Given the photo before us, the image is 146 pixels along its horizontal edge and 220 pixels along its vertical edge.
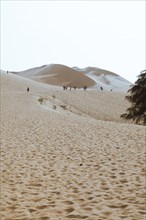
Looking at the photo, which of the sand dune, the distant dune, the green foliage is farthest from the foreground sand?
the sand dune

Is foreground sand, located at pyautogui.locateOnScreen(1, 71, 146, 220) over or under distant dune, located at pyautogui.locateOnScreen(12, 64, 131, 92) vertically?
under

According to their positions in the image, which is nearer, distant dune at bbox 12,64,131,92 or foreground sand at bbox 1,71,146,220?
foreground sand at bbox 1,71,146,220

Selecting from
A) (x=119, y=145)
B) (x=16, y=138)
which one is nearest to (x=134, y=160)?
(x=119, y=145)

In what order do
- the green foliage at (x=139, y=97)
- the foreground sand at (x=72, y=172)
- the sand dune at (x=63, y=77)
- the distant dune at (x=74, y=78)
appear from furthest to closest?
the sand dune at (x=63, y=77) → the distant dune at (x=74, y=78) → the green foliage at (x=139, y=97) → the foreground sand at (x=72, y=172)

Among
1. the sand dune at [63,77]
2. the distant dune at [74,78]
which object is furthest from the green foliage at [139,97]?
the sand dune at [63,77]

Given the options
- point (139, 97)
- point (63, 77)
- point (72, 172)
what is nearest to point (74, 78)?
point (63, 77)

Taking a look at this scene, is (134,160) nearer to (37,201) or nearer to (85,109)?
(37,201)

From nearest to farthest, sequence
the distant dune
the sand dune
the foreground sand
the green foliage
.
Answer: the foreground sand → the green foliage → the distant dune → the sand dune

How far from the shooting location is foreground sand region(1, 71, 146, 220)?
20.8 ft

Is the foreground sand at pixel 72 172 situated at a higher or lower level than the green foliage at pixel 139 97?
lower

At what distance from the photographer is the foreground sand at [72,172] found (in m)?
6.33

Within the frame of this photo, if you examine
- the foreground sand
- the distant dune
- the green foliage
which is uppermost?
the distant dune

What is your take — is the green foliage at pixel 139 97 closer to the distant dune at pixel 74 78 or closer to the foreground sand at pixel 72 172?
the foreground sand at pixel 72 172

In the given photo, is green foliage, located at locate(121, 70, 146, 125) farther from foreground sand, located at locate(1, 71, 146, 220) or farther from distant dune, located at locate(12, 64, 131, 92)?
distant dune, located at locate(12, 64, 131, 92)
